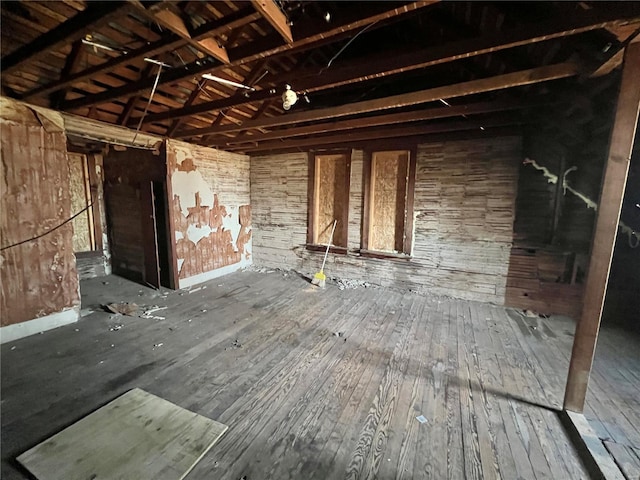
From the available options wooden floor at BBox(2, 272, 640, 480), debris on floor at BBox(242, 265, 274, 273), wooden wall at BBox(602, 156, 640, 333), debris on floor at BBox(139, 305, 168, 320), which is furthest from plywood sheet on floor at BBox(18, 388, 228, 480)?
wooden wall at BBox(602, 156, 640, 333)

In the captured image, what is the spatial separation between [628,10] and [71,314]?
538 cm

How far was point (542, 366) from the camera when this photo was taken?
2.39 meters

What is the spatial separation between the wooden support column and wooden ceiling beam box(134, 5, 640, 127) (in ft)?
1.33

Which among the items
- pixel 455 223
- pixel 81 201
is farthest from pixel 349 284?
pixel 81 201

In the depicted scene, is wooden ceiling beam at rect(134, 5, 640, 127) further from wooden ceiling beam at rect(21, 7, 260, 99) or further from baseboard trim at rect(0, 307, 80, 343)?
baseboard trim at rect(0, 307, 80, 343)

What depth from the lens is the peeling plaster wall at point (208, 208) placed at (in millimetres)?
4336

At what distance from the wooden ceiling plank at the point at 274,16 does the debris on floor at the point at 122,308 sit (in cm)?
367

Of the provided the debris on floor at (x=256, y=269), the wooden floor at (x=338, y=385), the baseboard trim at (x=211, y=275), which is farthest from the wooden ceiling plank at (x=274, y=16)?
the debris on floor at (x=256, y=269)

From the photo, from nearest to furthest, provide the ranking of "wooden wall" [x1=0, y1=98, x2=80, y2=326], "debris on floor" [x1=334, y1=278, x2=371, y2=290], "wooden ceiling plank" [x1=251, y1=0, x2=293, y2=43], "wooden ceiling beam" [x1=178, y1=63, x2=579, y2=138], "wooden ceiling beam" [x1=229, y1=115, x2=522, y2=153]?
"wooden ceiling plank" [x1=251, y1=0, x2=293, y2=43]
"wooden ceiling beam" [x1=178, y1=63, x2=579, y2=138]
"wooden wall" [x1=0, y1=98, x2=80, y2=326]
"wooden ceiling beam" [x1=229, y1=115, x2=522, y2=153]
"debris on floor" [x1=334, y1=278, x2=371, y2=290]

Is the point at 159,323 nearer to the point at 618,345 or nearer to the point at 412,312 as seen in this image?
the point at 412,312

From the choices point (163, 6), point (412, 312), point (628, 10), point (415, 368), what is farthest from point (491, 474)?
point (163, 6)

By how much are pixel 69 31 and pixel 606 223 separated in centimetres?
365

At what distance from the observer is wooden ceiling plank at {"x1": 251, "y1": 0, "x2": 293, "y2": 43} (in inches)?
51.6

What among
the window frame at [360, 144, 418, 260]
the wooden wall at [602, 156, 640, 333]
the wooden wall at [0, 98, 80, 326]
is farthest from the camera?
the window frame at [360, 144, 418, 260]
